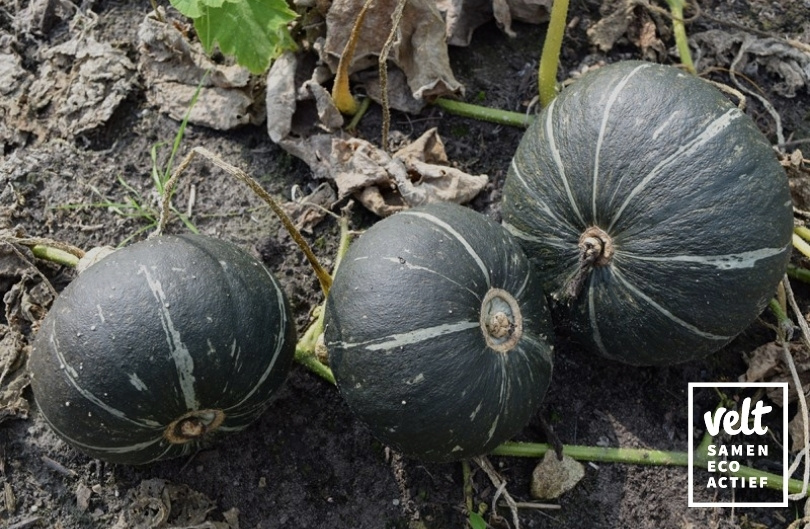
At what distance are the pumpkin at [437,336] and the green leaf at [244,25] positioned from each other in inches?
47.7

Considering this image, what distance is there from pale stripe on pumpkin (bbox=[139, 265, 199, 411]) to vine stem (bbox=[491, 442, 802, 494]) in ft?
4.87

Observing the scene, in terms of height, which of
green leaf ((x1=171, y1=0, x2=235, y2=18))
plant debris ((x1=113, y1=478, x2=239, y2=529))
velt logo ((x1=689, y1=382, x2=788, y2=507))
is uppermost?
green leaf ((x1=171, y1=0, x2=235, y2=18))

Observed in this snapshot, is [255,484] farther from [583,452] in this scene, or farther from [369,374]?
[583,452]

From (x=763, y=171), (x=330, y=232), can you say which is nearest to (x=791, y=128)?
(x=763, y=171)

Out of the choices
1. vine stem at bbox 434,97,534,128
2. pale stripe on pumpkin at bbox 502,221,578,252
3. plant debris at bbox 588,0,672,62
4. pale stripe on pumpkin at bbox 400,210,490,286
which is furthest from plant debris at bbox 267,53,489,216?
plant debris at bbox 588,0,672,62

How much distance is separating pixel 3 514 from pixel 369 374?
1.86 meters

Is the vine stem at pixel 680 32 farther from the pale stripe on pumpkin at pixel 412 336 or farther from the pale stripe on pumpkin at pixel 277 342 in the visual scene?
the pale stripe on pumpkin at pixel 277 342

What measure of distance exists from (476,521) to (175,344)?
1563mm

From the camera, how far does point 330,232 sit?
4008 millimetres

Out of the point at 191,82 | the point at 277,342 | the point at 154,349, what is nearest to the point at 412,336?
the point at 277,342

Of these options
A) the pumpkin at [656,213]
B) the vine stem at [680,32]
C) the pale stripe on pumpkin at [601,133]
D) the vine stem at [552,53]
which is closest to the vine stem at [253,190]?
the pumpkin at [656,213]

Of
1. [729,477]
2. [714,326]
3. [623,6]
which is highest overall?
[623,6]

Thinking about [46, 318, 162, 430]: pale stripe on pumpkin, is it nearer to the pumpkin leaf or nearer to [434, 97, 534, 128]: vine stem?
the pumpkin leaf

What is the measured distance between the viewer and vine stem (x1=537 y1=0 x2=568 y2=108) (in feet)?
12.0
